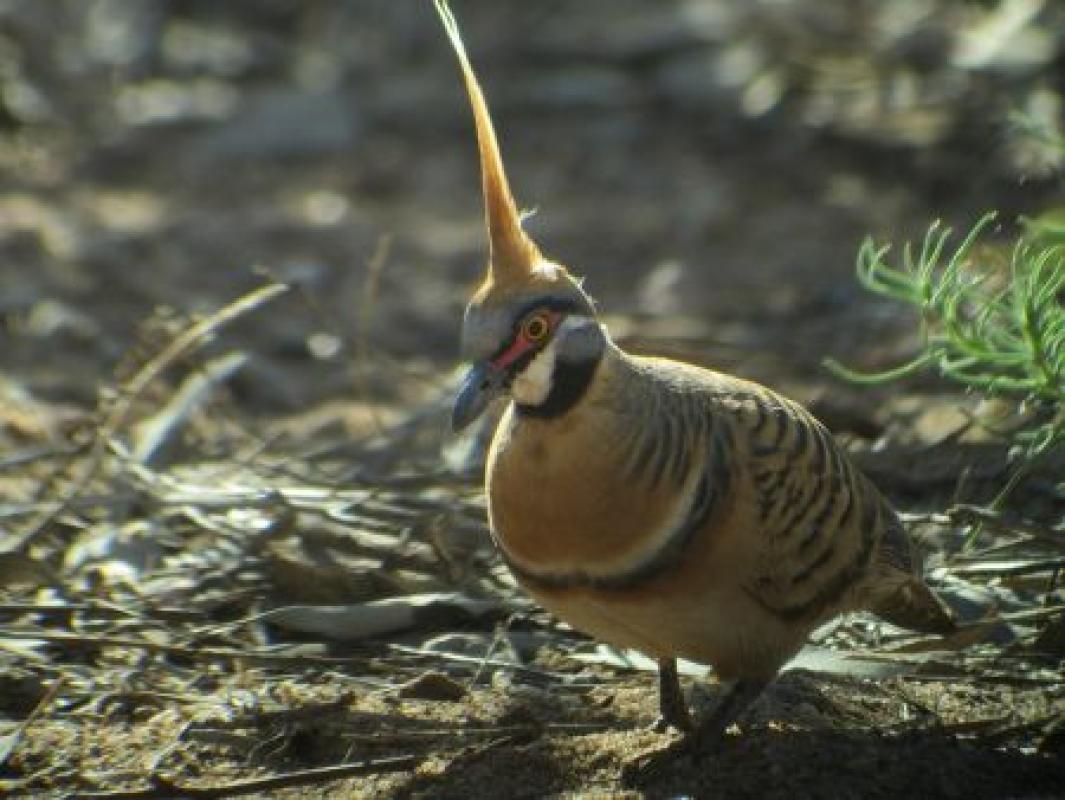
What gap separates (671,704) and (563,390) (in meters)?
0.77

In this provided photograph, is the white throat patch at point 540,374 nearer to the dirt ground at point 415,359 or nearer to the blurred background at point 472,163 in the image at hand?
the dirt ground at point 415,359

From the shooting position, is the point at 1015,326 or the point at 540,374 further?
the point at 1015,326

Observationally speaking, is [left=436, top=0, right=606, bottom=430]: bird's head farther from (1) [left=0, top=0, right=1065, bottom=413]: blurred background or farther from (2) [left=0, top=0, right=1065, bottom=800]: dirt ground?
(1) [left=0, top=0, right=1065, bottom=413]: blurred background

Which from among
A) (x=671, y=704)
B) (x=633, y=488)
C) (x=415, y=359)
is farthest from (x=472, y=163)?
(x=633, y=488)

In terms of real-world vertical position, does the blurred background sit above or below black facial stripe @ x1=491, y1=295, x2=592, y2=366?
above

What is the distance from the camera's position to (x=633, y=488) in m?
3.85

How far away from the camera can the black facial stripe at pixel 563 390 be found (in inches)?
154

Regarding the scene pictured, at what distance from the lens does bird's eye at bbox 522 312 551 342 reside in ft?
12.6

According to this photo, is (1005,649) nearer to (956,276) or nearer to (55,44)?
(956,276)

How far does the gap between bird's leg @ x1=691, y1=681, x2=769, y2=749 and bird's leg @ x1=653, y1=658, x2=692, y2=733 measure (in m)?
0.11

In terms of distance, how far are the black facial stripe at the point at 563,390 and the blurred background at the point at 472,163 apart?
233 cm

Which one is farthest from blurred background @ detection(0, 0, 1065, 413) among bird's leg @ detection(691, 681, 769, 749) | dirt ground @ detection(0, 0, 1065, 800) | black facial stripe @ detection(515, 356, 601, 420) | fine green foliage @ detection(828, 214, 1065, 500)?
black facial stripe @ detection(515, 356, 601, 420)

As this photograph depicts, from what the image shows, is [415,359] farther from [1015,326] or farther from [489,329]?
[489,329]

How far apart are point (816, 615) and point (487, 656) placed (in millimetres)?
803
